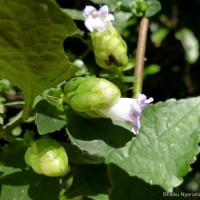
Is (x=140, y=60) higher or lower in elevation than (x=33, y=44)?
lower

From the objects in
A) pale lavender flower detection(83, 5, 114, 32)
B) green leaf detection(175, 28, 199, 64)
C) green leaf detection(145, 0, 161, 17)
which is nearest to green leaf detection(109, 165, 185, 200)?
pale lavender flower detection(83, 5, 114, 32)

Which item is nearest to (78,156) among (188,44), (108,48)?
(108,48)

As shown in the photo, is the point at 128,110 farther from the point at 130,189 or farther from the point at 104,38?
the point at 130,189

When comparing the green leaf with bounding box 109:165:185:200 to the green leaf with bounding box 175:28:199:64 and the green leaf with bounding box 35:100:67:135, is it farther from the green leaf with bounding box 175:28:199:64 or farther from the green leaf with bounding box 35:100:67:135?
the green leaf with bounding box 175:28:199:64

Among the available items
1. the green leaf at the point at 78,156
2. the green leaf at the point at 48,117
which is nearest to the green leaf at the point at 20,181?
the green leaf at the point at 78,156

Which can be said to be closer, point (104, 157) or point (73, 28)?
point (73, 28)

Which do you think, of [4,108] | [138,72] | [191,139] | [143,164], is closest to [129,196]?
[143,164]

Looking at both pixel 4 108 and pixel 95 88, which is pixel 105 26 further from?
pixel 4 108
